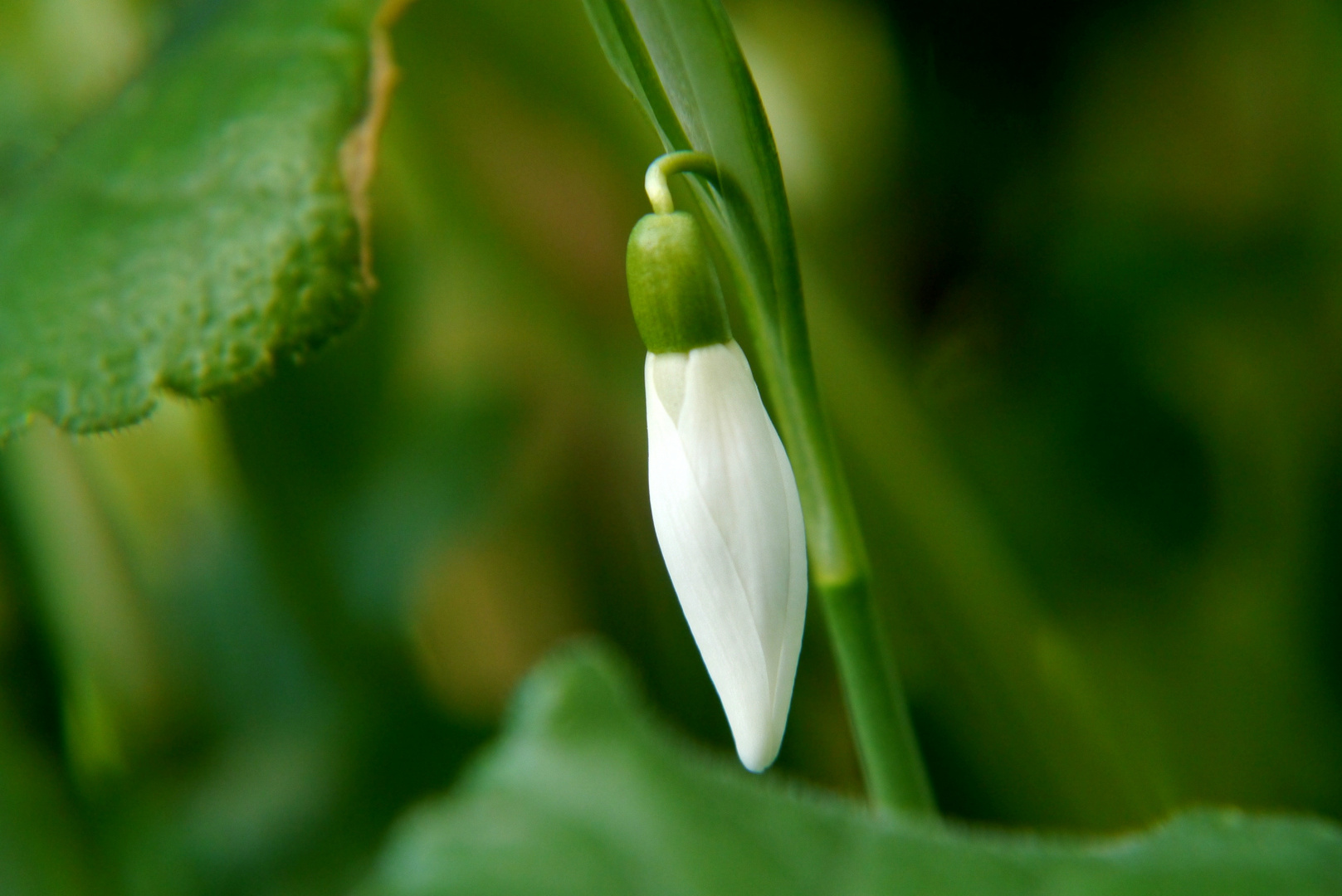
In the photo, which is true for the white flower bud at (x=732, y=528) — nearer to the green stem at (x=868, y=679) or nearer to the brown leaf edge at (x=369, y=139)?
the green stem at (x=868, y=679)

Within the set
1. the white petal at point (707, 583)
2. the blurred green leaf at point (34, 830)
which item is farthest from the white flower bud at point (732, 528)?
the blurred green leaf at point (34, 830)

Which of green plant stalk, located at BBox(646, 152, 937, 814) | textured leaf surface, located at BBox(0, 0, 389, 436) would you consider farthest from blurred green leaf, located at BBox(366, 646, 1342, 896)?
textured leaf surface, located at BBox(0, 0, 389, 436)

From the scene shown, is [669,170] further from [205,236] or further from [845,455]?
[845,455]

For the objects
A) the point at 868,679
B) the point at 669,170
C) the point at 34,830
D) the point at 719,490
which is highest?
A: the point at 669,170

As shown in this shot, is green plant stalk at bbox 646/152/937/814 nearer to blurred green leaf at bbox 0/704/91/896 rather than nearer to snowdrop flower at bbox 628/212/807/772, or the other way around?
snowdrop flower at bbox 628/212/807/772

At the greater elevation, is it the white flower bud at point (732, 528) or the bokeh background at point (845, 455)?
the white flower bud at point (732, 528)

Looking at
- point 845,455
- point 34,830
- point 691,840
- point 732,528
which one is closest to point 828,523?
point 732,528
